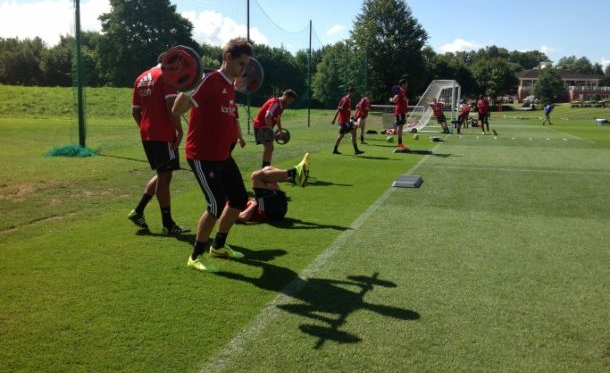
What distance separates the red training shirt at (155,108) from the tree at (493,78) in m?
85.0

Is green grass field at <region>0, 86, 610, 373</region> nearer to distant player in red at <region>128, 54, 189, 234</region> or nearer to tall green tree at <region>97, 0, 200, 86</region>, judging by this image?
distant player in red at <region>128, 54, 189, 234</region>

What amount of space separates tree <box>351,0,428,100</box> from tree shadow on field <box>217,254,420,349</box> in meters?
58.7

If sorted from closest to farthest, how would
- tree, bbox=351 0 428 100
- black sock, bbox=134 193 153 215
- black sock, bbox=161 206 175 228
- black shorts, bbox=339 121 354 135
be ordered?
black sock, bbox=161 206 175 228, black sock, bbox=134 193 153 215, black shorts, bbox=339 121 354 135, tree, bbox=351 0 428 100

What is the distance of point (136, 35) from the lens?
74.4 ft

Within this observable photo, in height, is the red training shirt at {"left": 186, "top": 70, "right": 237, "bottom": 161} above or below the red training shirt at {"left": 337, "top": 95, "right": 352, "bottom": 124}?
below

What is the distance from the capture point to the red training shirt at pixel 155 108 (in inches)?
226

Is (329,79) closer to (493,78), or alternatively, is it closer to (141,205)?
(141,205)

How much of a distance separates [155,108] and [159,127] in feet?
0.76

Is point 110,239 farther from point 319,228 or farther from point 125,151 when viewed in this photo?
point 125,151

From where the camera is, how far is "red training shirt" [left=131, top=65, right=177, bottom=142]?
18.9 feet

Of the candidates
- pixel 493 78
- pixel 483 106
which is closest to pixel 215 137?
pixel 483 106

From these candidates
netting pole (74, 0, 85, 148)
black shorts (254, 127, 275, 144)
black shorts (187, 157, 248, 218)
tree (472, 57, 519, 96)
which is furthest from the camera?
tree (472, 57, 519, 96)

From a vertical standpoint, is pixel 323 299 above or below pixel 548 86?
below

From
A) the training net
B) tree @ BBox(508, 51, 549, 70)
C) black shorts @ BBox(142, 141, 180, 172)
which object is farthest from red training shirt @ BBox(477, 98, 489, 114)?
tree @ BBox(508, 51, 549, 70)
